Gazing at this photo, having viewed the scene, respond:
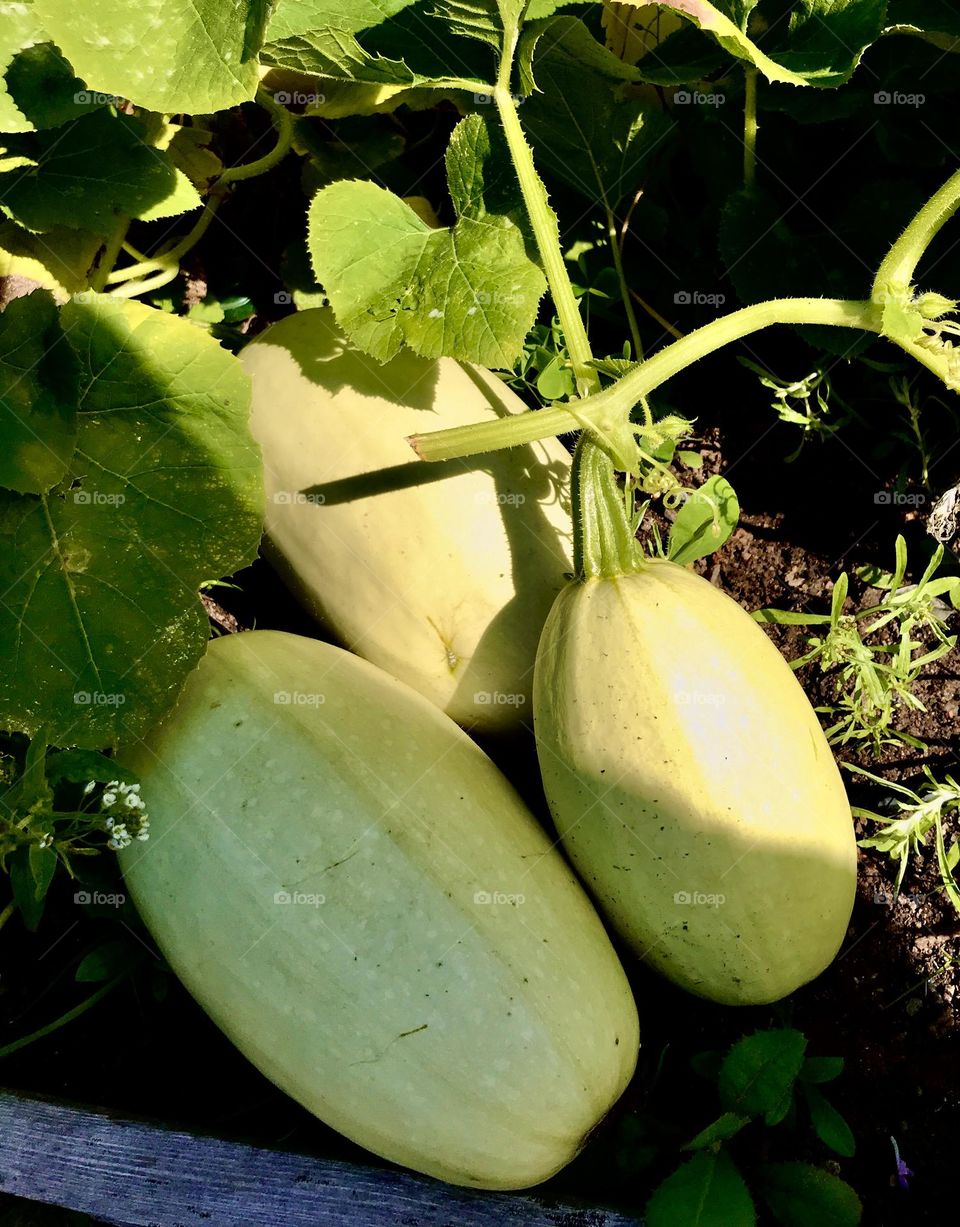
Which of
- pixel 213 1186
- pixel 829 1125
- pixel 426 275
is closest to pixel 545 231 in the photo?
pixel 426 275

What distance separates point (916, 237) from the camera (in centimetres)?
153

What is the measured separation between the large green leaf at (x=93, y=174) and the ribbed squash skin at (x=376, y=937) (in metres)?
0.75

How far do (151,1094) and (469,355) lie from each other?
1252 mm

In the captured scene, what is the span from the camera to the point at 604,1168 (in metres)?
1.69

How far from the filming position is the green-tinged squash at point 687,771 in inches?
58.2

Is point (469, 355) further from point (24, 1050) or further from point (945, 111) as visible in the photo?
point (24, 1050)

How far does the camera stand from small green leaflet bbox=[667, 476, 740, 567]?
1.88 m

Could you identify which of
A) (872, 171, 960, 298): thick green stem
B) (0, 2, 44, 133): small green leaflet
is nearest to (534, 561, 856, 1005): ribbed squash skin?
(872, 171, 960, 298): thick green stem

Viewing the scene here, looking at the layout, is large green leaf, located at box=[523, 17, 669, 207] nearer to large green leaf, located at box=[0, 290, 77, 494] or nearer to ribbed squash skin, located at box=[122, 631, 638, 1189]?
large green leaf, located at box=[0, 290, 77, 494]
